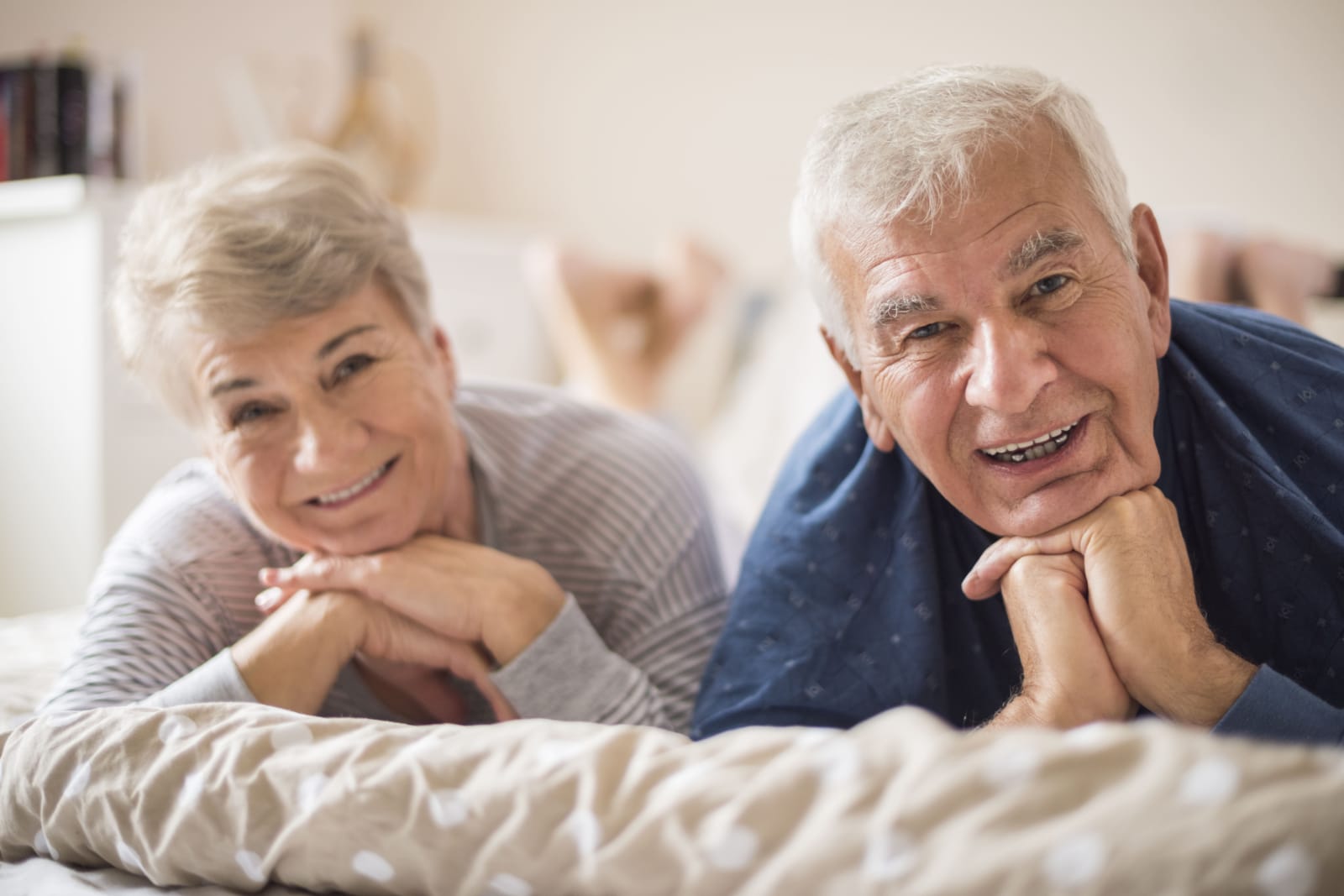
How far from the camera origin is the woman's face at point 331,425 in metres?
1.13

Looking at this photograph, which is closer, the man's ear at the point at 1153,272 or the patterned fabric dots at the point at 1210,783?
the patterned fabric dots at the point at 1210,783

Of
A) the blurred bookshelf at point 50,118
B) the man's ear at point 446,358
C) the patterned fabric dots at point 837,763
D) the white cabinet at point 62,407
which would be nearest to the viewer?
the patterned fabric dots at point 837,763

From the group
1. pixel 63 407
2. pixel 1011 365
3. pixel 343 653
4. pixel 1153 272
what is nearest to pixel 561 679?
pixel 343 653

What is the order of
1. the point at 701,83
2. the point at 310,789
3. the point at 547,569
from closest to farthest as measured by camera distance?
the point at 310,789
the point at 547,569
the point at 701,83

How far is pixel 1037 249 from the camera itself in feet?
2.85

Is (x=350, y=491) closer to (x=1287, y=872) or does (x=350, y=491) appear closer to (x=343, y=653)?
(x=343, y=653)

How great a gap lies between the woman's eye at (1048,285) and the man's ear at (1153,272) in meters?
0.12

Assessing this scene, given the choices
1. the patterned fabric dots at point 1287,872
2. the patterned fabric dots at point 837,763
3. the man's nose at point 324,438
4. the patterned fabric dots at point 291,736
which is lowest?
the patterned fabric dots at point 291,736

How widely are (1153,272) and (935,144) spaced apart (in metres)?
0.24

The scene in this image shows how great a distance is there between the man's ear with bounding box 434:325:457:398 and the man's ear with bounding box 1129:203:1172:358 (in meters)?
0.74

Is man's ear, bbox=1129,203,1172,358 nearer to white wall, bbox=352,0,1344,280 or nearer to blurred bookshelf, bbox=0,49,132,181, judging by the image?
white wall, bbox=352,0,1344,280

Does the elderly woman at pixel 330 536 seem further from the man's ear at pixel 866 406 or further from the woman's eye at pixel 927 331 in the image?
the woman's eye at pixel 927 331

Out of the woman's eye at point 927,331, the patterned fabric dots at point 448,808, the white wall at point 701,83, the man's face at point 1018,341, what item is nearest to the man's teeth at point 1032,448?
the man's face at point 1018,341

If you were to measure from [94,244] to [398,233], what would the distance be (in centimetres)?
131
